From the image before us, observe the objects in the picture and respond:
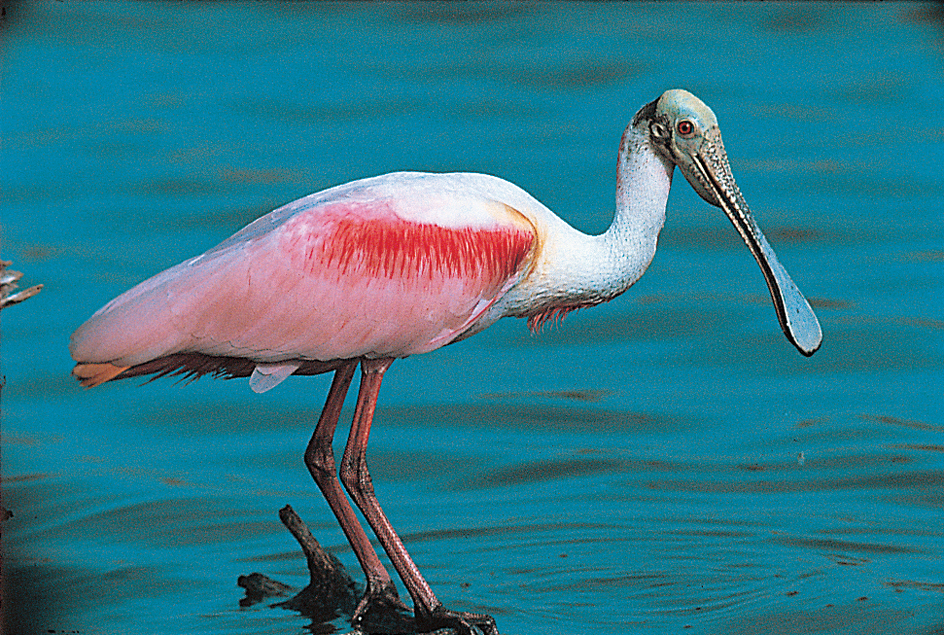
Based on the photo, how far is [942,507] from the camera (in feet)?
31.8

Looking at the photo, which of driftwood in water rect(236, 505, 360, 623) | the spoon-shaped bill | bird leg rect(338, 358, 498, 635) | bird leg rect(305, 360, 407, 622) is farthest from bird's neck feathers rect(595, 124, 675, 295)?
driftwood in water rect(236, 505, 360, 623)

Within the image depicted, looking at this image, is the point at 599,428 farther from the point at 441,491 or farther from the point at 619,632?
the point at 619,632

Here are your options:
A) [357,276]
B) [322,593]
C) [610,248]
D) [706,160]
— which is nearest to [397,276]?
[357,276]

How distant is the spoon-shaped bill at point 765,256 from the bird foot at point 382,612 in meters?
2.05

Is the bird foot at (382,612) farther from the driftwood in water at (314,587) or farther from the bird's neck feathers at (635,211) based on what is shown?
the bird's neck feathers at (635,211)

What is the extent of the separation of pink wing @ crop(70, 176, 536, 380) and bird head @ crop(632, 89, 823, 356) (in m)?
0.72

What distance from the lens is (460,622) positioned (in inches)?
280

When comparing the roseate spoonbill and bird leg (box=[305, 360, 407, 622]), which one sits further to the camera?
bird leg (box=[305, 360, 407, 622])

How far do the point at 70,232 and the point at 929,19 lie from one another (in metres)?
10.0

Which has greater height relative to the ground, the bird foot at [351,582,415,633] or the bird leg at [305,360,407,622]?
the bird leg at [305,360,407,622]

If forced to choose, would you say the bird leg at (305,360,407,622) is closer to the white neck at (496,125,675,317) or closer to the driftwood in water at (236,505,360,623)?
the driftwood in water at (236,505,360,623)

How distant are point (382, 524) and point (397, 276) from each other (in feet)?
3.60

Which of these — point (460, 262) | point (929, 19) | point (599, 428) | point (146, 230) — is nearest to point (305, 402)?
point (599, 428)

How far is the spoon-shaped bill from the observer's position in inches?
291
